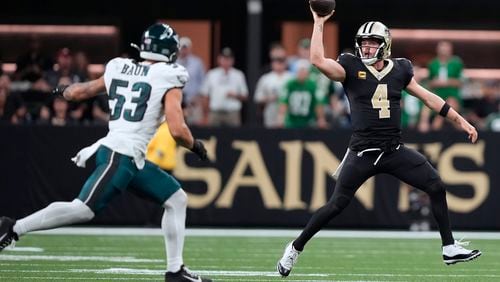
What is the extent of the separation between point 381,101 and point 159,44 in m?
1.89

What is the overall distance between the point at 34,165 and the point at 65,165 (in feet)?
1.18

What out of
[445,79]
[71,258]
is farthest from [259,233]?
[71,258]

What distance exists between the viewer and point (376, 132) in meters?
9.09

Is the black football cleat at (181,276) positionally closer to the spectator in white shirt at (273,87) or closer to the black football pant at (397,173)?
the black football pant at (397,173)

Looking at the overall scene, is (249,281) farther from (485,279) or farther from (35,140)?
(35,140)

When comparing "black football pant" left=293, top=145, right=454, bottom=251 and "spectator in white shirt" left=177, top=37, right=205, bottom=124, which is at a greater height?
"black football pant" left=293, top=145, right=454, bottom=251

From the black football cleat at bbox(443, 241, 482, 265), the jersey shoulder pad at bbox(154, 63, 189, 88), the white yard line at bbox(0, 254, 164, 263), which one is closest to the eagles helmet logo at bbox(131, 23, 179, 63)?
the jersey shoulder pad at bbox(154, 63, 189, 88)

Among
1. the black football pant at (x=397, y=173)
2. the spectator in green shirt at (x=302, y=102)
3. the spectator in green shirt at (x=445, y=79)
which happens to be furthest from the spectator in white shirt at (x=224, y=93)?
the black football pant at (x=397, y=173)

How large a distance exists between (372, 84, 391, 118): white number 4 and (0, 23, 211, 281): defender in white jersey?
1603mm

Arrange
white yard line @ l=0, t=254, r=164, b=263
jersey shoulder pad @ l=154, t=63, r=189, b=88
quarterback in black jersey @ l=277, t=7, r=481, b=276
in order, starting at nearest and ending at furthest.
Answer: jersey shoulder pad @ l=154, t=63, r=189, b=88 < quarterback in black jersey @ l=277, t=7, r=481, b=276 < white yard line @ l=0, t=254, r=164, b=263

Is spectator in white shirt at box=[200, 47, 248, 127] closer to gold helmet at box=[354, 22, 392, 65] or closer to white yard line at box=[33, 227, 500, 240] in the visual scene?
white yard line at box=[33, 227, 500, 240]

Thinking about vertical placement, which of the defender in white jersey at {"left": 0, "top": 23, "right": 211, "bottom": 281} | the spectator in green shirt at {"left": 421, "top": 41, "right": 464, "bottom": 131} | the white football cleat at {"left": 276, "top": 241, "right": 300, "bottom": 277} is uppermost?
the defender in white jersey at {"left": 0, "top": 23, "right": 211, "bottom": 281}

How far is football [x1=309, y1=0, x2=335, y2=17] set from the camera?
8.80 m

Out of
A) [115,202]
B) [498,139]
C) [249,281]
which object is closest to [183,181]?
[115,202]
